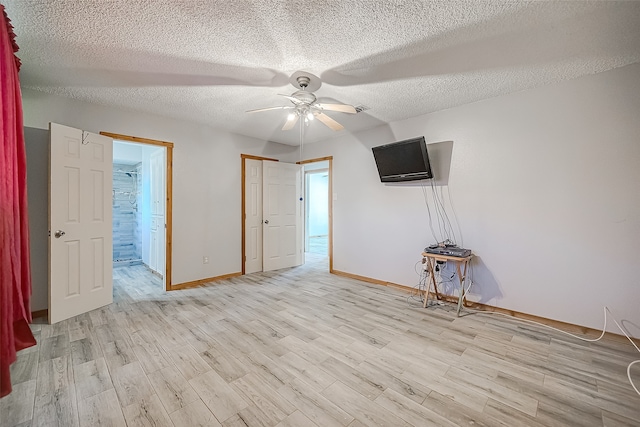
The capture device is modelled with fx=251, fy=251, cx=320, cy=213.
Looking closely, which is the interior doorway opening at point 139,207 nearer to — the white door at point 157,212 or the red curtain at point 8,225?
the white door at point 157,212

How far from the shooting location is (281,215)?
16.4ft

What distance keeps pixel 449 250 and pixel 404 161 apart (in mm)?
1277

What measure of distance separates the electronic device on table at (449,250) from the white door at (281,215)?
9.14ft

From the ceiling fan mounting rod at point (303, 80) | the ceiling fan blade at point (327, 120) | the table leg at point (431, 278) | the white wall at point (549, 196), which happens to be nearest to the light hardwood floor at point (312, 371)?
the table leg at point (431, 278)

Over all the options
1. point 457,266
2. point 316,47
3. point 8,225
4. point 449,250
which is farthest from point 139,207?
point 457,266

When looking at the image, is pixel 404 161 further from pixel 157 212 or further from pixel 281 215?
pixel 157 212

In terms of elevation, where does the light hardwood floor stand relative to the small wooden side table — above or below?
below

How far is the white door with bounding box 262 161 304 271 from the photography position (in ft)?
15.7

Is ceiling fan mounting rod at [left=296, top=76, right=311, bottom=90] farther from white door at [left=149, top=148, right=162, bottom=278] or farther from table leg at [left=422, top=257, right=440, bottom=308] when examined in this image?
white door at [left=149, top=148, right=162, bottom=278]

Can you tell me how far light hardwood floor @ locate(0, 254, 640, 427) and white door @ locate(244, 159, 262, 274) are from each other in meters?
1.63

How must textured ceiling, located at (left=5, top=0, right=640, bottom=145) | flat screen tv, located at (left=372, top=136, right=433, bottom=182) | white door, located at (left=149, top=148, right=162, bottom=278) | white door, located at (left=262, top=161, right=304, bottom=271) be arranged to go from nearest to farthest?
textured ceiling, located at (left=5, top=0, right=640, bottom=145) → flat screen tv, located at (left=372, top=136, right=433, bottom=182) → white door, located at (left=149, top=148, right=162, bottom=278) → white door, located at (left=262, top=161, right=304, bottom=271)

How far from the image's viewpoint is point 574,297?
2.51m

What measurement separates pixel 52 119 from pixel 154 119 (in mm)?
1019

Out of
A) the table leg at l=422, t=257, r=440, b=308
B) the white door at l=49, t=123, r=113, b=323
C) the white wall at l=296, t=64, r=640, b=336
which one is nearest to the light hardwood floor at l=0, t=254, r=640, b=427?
the table leg at l=422, t=257, r=440, b=308
